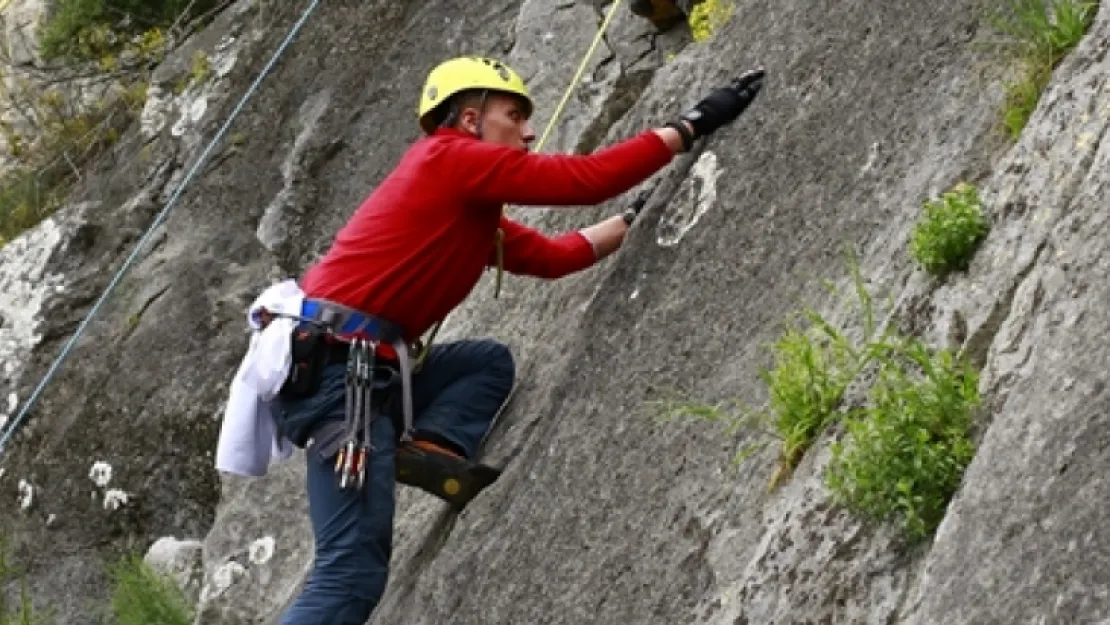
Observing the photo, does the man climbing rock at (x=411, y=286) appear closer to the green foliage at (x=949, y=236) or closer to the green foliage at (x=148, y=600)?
the green foliage at (x=949, y=236)

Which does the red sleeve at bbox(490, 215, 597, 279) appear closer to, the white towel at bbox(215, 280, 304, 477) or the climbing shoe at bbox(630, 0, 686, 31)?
the white towel at bbox(215, 280, 304, 477)

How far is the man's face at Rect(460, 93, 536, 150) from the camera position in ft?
24.2

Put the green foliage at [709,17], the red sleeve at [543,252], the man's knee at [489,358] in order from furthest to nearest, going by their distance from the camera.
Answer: the green foliage at [709,17] < the man's knee at [489,358] < the red sleeve at [543,252]

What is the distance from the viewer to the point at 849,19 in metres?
7.12

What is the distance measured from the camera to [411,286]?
23.9 feet

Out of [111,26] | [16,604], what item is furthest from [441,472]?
[111,26]

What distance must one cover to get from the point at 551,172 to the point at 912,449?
2499 millimetres

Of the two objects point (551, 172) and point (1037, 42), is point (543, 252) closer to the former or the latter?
point (551, 172)

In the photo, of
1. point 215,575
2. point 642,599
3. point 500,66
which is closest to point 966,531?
point 642,599

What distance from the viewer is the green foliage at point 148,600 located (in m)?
9.70

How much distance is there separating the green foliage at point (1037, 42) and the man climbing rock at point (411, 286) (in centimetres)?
149

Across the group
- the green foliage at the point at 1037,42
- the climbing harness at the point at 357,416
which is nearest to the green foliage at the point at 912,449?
the green foliage at the point at 1037,42

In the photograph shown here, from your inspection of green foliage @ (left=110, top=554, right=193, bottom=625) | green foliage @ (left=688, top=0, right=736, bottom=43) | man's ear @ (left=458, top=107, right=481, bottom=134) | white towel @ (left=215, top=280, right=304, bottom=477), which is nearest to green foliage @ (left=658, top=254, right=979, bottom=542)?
man's ear @ (left=458, top=107, right=481, bottom=134)

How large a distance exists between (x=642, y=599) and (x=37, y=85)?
31.8 feet
